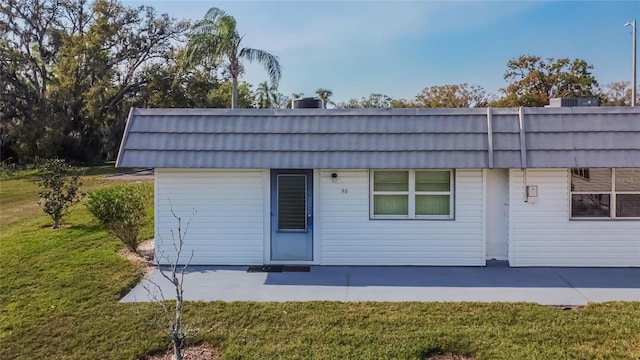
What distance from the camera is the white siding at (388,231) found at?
27.8 feet

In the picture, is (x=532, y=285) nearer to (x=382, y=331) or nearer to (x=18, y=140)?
(x=382, y=331)

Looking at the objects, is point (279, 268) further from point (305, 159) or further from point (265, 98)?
point (265, 98)

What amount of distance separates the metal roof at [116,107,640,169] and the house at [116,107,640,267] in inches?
0.9

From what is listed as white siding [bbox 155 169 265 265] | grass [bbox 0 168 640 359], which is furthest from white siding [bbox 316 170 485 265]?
grass [bbox 0 168 640 359]

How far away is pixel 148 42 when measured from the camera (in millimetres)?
38344

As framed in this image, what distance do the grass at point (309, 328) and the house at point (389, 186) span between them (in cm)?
223

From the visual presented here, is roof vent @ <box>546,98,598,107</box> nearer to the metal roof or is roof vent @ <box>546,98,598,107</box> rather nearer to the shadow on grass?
the metal roof

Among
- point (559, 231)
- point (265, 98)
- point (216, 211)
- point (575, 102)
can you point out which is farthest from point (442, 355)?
point (265, 98)

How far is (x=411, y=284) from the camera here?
7402mm

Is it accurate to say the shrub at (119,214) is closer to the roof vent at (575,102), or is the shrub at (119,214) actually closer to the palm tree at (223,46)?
the roof vent at (575,102)

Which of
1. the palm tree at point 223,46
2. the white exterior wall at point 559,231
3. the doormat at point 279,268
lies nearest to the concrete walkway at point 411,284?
the doormat at point 279,268

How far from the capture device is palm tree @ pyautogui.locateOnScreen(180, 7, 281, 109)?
800 inches

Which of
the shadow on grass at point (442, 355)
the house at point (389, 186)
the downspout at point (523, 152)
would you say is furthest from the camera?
the house at point (389, 186)

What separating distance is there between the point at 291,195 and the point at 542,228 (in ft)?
16.2
